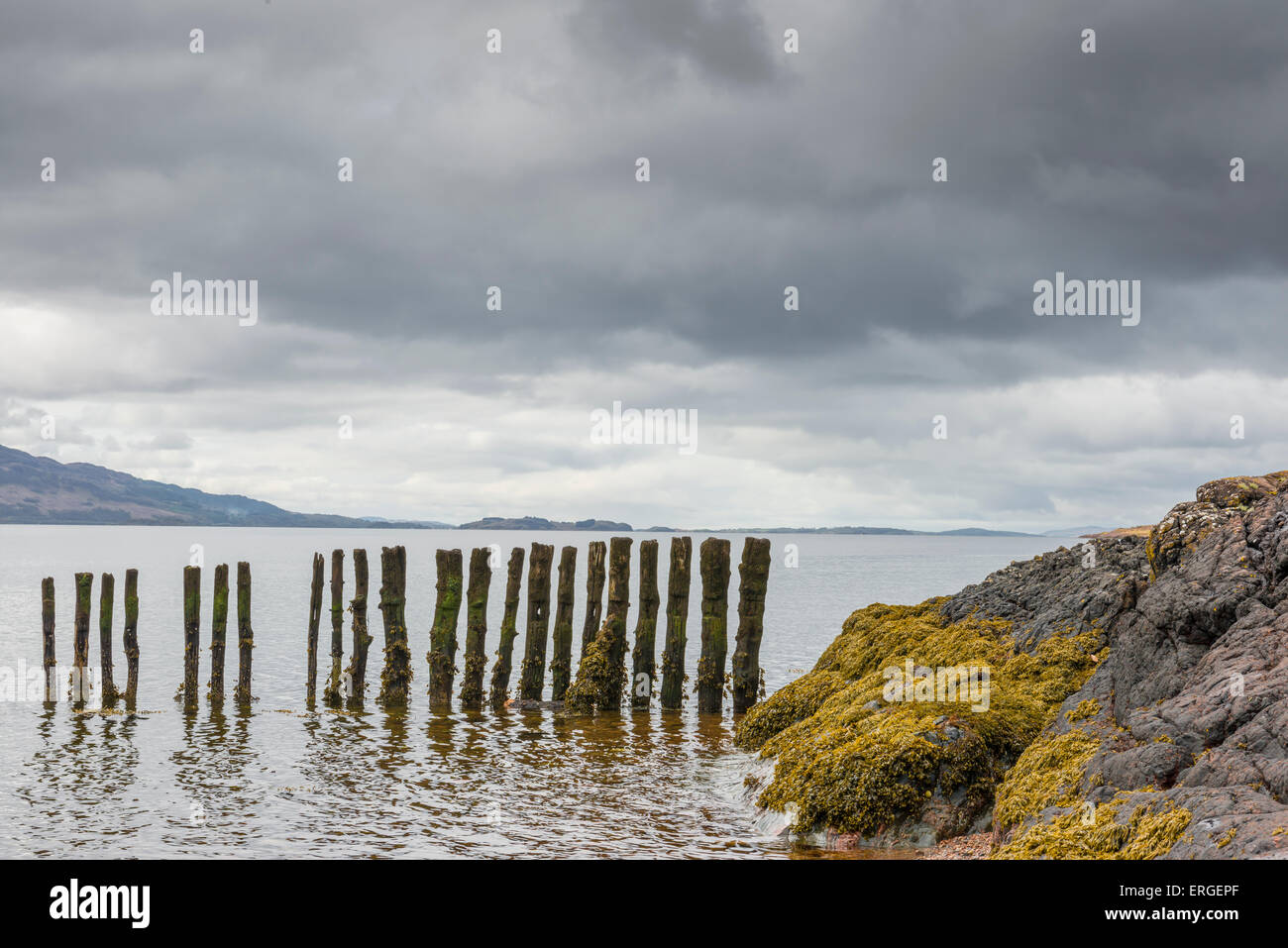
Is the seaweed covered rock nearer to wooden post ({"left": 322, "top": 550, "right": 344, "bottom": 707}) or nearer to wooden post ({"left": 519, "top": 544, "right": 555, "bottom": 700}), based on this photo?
wooden post ({"left": 519, "top": 544, "right": 555, "bottom": 700})

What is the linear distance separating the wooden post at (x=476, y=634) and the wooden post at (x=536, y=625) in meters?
1.03

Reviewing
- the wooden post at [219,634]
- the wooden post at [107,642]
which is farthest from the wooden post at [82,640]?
the wooden post at [219,634]

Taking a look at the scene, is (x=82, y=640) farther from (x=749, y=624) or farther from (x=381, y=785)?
(x=749, y=624)

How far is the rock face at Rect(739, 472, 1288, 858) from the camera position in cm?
705

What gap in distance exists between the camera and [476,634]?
73.0ft

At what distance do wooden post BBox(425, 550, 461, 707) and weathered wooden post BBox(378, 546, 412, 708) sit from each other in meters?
0.60

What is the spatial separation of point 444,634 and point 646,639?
4.80 meters

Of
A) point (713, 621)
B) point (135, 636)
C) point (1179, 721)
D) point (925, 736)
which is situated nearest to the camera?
point (1179, 721)

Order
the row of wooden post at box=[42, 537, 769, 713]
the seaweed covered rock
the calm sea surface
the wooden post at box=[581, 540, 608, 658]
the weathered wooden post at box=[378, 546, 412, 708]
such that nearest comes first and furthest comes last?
1. the seaweed covered rock
2. the calm sea surface
3. the weathered wooden post at box=[378, 546, 412, 708]
4. the row of wooden post at box=[42, 537, 769, 713]
5. the wooden post at box=[581, 540, 608, 658]

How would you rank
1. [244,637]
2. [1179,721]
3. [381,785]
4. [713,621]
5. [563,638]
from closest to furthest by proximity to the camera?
[1179,721]
[381,785]
[713,621]
[244,637]
[563,638]

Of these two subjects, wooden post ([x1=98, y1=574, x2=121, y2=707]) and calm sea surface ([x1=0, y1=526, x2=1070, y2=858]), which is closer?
calm sea surface ([x1=0, y1=526, x2=1070, y2=858])

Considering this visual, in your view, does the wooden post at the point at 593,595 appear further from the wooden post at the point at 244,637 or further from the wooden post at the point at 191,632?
the wooden post at the point at 191,632

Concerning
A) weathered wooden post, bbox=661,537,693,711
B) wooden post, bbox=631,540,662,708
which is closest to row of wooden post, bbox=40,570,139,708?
wooden post, bbox=631,540,662,708

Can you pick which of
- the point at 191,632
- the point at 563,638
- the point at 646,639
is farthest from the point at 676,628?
the point at 191,632
